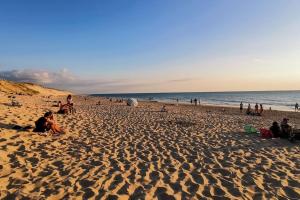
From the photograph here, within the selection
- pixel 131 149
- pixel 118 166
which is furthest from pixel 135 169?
pixel 131 149

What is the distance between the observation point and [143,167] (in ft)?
23.7

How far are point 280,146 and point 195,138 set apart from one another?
3.47 m

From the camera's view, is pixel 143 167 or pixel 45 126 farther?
pixel 45 126

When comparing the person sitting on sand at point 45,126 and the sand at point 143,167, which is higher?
the person sitting on sand at point 45,126

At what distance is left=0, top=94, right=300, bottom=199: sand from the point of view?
5.61 m

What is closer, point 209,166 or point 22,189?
point 22,189

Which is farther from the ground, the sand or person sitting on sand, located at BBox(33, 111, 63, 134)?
person sitting on sand, located at BBox(33, 111, 63, 134)

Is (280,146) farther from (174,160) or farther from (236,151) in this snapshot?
(174,160)

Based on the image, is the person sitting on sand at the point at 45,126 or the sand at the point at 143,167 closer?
the sand at the point at 143,167

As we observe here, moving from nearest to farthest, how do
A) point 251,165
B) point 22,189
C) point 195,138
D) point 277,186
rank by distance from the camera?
point 22,189, point 277,186, point 251,165, point 195,138

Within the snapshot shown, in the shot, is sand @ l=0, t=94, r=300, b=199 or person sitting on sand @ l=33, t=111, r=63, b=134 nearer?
sand @ l=0, t=94, r=300, b=199

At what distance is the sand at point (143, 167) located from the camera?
5.61 metres

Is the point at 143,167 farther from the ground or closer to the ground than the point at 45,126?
closer to the ground

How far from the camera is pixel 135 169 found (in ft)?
23.1
